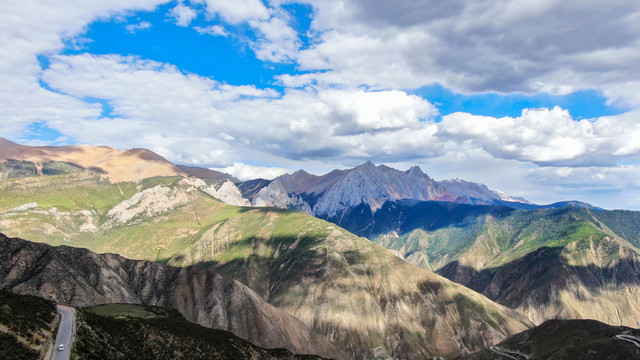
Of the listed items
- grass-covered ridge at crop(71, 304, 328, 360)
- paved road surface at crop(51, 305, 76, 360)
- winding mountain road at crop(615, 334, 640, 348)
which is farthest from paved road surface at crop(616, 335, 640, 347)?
paved road surface at crop(51, 305, 76, 360)

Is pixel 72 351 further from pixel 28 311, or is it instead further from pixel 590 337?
pixel 590 337

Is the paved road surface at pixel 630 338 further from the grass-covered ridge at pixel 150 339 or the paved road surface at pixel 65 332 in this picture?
the paved road surface at pixel 65 332

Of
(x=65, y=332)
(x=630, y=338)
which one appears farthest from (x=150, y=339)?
(x=630, y=338)

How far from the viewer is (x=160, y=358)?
361 feet

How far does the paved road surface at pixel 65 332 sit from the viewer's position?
243ft

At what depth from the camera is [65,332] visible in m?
82.6

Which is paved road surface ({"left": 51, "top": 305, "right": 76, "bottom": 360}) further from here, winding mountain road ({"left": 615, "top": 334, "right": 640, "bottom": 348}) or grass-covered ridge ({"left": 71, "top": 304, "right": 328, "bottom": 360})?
winding mountain road ({"left": 615, "top": 334, "right": 640, "bottom": 348})

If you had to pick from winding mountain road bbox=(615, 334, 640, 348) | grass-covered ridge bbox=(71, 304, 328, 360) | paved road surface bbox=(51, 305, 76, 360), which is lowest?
grass-covered ridge bbox=(71, 304, 328, 360)

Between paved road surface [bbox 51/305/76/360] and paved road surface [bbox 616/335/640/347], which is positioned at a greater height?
paved road surface [bbox 51/305/76/360]

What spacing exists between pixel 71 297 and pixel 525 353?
212 metres

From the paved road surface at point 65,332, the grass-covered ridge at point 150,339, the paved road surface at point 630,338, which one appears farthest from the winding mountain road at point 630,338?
the paved road surface at point 65,332

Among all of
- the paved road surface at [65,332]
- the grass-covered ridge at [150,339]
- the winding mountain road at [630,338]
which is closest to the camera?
the paved road surface at [65,332]

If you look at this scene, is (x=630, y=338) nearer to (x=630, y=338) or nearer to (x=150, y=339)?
(x=630, y=338)

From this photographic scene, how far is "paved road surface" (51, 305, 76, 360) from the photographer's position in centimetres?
7400
